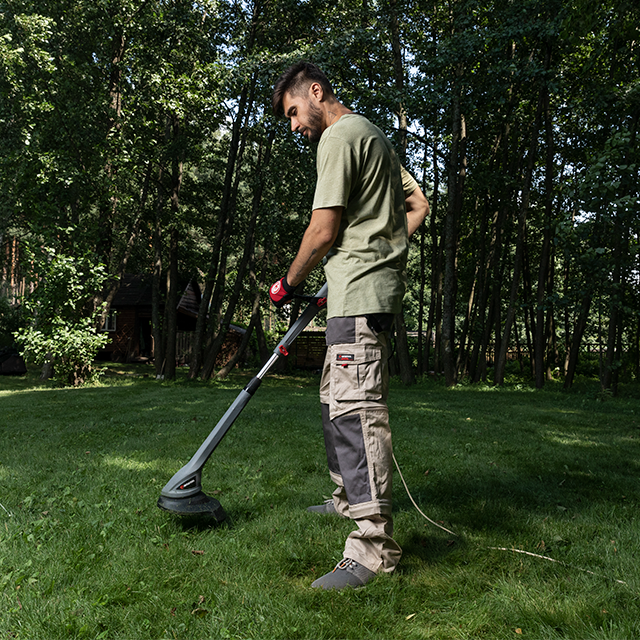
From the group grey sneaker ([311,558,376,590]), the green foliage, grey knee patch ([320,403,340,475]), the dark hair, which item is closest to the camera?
grey sneaker ([311,558,376,590])

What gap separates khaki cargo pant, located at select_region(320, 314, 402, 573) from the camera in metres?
2.25

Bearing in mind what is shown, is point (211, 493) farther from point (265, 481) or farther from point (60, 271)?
point (60, 271)

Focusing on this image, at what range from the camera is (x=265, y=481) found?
12.6 feet

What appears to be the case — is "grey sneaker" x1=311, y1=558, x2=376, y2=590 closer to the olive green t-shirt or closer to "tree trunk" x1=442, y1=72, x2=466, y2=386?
the olive green t-shirt

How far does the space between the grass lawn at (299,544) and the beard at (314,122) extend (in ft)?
6.69

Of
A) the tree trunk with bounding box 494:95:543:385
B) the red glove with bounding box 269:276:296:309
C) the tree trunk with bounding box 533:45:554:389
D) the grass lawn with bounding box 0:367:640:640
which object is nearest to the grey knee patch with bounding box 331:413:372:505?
the grass lawn with bounding box 0:367:640:640

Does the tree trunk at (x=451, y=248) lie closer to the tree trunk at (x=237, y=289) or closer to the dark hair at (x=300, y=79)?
the tree trunk at (x=237, y=289)

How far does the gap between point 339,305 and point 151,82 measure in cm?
1203

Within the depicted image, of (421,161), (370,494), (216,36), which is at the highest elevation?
(216,36)

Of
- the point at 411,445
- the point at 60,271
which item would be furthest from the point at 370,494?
the point at 60,271

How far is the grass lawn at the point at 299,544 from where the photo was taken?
1958mm

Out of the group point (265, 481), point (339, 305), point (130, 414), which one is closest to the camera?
point (339, 305)

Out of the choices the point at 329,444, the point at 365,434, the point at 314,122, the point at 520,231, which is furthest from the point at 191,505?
the point at 520,231

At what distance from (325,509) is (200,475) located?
0.82 meters
